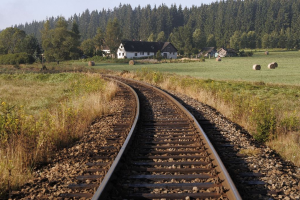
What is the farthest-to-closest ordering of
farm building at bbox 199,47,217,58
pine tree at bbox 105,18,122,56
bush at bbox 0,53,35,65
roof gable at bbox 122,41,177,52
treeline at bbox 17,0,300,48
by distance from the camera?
treeline at bbox 17,0,300,48, farm building at bbox 199,47,217,58, pine tree at bbox 105,18,122,56, roof gable at bbox 122,41,177,52, bush at bbox 0,53,35,65

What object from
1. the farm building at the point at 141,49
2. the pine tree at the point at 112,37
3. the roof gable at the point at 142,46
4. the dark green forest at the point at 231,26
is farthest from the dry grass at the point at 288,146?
the dark green forest at the point at 231,26

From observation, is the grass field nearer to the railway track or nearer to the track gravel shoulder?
the railway track

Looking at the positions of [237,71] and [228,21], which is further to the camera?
[228,21]

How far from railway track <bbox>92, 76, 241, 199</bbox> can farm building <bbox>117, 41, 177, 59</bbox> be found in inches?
3654

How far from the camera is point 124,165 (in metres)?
4.83

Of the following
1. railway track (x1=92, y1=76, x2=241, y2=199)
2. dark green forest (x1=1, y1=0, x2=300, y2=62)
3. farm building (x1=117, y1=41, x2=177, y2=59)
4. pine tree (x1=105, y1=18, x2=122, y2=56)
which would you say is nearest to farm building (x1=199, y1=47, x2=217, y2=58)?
dark green forest (x1=1, y1=0, x2=300, y2=62)

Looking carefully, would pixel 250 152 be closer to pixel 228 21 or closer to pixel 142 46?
pixel 142 46

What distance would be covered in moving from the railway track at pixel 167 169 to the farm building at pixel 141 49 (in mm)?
92804

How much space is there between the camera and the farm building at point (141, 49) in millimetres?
100000

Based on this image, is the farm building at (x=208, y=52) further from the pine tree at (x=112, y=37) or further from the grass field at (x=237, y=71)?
the grass field at (x=237, y=71)

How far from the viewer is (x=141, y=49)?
102m

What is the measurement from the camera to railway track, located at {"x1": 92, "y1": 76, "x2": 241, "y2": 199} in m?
3.85

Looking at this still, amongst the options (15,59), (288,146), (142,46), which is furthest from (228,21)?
(288,146)

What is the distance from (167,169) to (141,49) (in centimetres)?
9904
